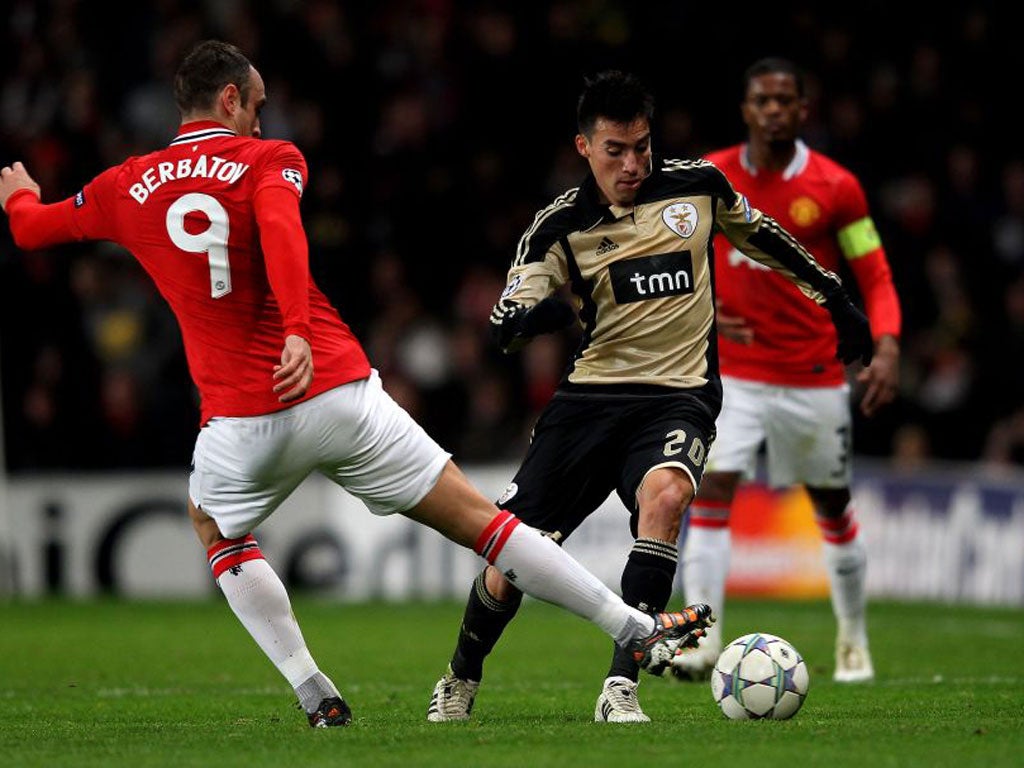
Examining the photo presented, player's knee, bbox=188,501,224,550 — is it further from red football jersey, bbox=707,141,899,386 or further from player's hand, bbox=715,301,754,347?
red football jersey, bbox=707,141,899,386

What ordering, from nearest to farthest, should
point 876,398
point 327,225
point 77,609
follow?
point 876,398 < point 77,609 < point 327,225

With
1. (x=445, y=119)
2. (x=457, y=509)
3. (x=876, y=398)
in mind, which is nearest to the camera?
(x=457, y=509)

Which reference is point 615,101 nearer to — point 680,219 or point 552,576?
point 680,219

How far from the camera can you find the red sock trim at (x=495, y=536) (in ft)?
21.7

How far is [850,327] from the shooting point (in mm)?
7840

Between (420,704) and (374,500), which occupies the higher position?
(374,500)

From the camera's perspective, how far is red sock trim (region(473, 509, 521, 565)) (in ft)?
21.7

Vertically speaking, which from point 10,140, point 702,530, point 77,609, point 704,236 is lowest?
point 77,609

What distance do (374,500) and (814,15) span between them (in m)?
13.7

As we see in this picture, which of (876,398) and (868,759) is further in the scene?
(876,398)

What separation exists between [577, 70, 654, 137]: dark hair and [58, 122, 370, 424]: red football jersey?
132 cm

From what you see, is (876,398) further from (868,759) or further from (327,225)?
(327,225)

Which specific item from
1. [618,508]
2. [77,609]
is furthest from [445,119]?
[77,609]

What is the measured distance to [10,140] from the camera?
18406 mm
